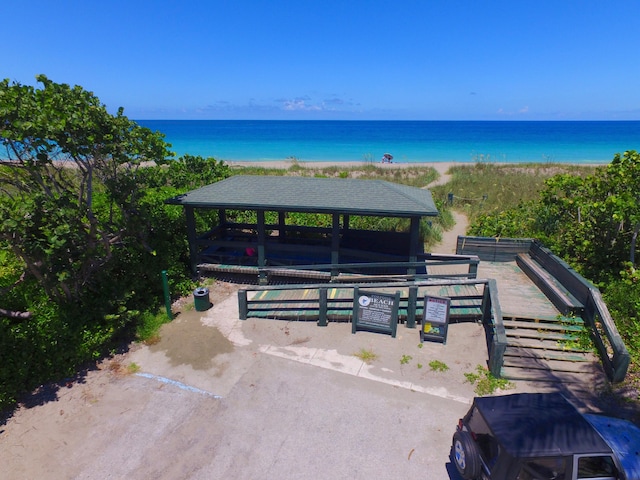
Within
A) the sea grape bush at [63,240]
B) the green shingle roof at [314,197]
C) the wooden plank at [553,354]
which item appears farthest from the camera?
the green shingle roof at [314,197]

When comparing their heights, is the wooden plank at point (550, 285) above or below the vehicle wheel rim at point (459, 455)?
above

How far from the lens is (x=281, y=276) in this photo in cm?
1152

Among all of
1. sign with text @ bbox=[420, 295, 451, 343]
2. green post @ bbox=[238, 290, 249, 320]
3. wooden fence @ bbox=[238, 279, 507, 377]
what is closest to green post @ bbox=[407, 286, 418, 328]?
wooden fence @ bbox=[238, 279, 507, 377]

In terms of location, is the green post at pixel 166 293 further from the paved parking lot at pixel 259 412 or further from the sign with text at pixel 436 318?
the sign with text at pixel 436 318

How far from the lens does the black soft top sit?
430cm

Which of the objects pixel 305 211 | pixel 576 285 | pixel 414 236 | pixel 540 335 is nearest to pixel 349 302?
pixel 414 236

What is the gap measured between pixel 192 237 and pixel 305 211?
4.13 meters

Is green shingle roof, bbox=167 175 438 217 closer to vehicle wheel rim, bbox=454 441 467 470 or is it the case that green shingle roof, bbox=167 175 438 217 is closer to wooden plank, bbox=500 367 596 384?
wooden plank, bbox=500 367 596 384

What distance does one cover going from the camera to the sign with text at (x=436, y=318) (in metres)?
8.57

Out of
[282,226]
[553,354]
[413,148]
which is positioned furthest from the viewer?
[413,148]

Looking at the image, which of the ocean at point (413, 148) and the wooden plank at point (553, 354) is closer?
the wooden plank at point (553, 354)

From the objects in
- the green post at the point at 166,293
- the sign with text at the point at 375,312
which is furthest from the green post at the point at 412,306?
the green post at the point at 166,293

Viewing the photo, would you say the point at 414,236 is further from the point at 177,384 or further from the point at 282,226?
the point at 177,384

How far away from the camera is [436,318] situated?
28.3ft
